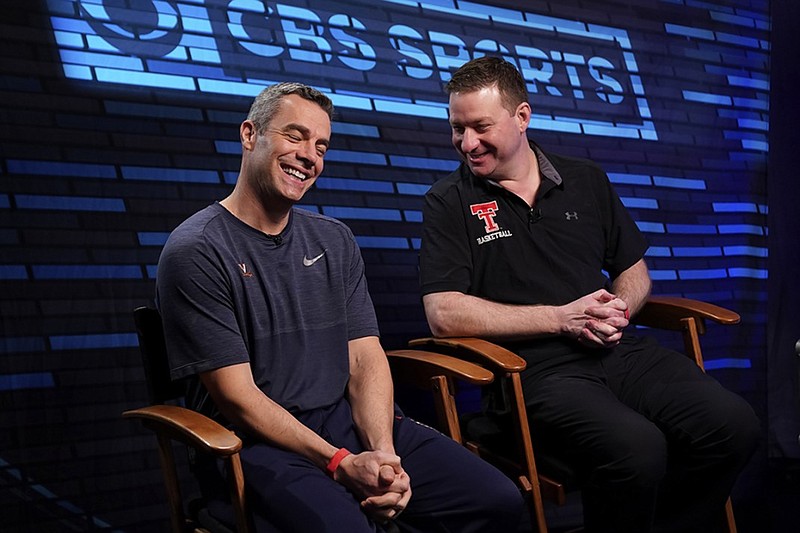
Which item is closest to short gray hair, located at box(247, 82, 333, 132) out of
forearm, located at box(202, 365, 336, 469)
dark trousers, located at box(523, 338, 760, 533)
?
forearm, located at box(202, 365, 336, 469)

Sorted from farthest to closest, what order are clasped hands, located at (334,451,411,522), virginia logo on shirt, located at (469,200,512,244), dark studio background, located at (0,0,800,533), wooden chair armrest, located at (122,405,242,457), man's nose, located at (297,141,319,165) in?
virginia logo on shirt, located at (469,200,512,244) → dark studio background, located at (0,0,800,533) → man's nose, located at (297,141,319,165) → clasped hands, located at (334,451,411,522) → wooden chair armrest, located at (122,405,242,457)

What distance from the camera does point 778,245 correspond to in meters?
4.08

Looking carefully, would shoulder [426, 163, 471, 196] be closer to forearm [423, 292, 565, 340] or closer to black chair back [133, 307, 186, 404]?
forearm [423, 292, 565, 340]

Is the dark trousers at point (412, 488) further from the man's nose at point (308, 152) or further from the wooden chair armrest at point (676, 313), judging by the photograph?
the wooden chair armrest at point (676, 313)

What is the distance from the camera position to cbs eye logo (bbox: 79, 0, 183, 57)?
2758mm

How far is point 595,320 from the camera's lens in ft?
8.71

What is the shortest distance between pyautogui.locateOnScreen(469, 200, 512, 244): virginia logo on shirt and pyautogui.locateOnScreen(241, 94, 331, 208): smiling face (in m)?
0.63

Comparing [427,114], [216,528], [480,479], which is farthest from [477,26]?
[216,528]

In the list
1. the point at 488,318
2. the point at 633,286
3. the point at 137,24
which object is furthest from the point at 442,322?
the point at 137,24

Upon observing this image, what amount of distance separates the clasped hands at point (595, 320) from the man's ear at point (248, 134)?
1013 mm

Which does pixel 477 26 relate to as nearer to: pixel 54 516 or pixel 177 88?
pixel 177 88

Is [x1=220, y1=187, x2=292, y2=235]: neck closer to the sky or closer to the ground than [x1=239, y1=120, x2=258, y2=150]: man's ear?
closer to the ground

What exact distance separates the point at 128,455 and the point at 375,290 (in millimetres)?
993

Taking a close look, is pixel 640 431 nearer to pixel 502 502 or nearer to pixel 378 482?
pixel 502 502
